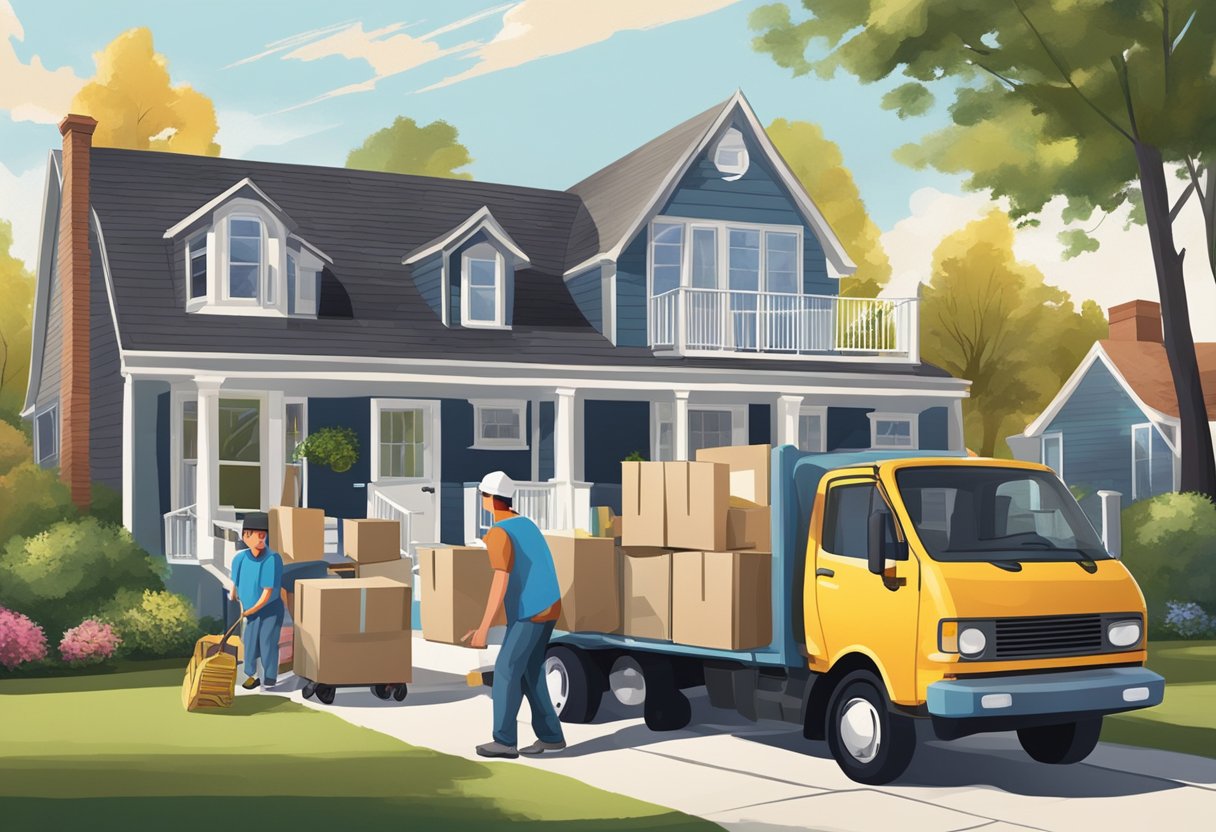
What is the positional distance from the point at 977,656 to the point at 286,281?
57.5ft

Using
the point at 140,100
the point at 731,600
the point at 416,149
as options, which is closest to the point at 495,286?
the point at 731,600

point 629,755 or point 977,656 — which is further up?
point 977,656

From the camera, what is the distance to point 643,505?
478 inches

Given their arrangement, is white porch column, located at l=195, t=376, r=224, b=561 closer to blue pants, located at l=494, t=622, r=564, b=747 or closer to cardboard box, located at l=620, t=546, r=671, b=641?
cardboard box, located at l=620, t=546, r=671, b=641

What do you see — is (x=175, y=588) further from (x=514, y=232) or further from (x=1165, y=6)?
(x=1165, y=6)

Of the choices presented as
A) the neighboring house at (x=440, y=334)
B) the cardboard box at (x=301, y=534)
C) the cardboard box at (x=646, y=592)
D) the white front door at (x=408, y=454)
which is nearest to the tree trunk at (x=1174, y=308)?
the neighboring house at (x=440, y=334)

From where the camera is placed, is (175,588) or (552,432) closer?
(175,588)

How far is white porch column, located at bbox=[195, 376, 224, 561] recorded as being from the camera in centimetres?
Result: 2186

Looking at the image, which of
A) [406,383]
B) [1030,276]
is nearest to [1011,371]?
[1030,276]

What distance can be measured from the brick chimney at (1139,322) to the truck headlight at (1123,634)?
1233 inches

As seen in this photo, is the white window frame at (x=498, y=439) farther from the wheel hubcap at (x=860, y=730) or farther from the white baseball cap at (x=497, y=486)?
the wheel hubcap at (x=860, y=730)

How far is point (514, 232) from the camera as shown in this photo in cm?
2889

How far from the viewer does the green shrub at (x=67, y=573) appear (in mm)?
18797

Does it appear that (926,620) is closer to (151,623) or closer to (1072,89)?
(151,623)
